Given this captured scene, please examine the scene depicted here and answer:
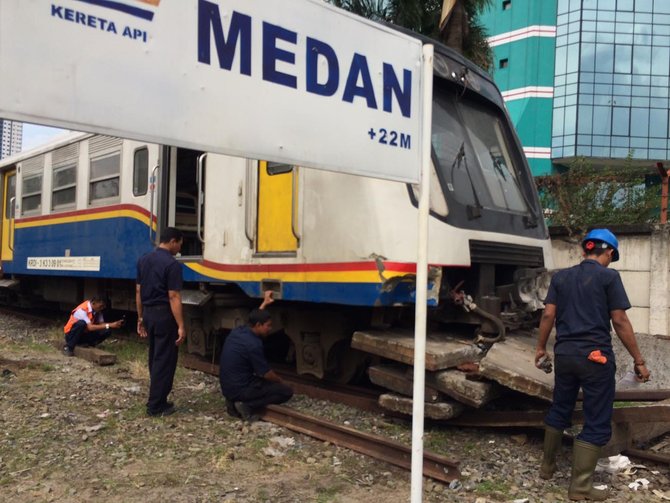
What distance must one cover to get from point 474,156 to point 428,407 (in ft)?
7.65

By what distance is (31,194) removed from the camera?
1059cm

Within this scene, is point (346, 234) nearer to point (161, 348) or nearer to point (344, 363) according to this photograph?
point (344, 363)

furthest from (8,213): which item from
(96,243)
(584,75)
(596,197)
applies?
(584,75)

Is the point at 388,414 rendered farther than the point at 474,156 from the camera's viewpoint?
No

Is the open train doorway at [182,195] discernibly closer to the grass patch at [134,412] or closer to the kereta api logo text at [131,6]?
the grass patch at [134,412]

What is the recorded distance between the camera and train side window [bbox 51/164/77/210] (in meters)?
9.23

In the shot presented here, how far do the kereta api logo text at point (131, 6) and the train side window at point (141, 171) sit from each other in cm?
547

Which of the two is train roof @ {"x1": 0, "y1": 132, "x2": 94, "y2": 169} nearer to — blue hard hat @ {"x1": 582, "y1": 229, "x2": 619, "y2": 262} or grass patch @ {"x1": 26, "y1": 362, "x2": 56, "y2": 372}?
grass patch @ {"x1": 26, "y1": 362, "x2": 56, "y2": 372}

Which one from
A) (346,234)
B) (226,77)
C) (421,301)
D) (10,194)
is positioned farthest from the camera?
(10,194)

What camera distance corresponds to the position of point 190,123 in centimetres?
243

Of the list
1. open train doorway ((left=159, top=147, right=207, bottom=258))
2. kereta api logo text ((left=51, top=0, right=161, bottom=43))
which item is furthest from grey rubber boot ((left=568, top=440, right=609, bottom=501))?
open train doorway ((left=159, top=147, right=207, bottom=258))

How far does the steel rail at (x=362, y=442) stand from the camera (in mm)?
→ 4117

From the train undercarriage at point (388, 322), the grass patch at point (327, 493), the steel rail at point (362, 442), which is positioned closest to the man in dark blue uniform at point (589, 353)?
the steel rail at point (362, 442)

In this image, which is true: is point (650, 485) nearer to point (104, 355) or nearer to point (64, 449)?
point (64, 449)
